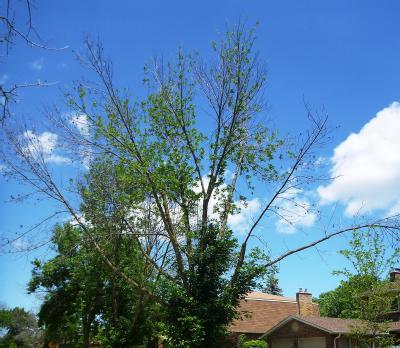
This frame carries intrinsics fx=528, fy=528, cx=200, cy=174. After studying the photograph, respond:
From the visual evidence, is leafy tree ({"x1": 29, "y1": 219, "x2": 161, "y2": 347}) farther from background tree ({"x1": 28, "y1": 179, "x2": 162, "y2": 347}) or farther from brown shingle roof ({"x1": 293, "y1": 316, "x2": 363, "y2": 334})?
brown shingle roof ({"x1": 293, "y1": 316, "x2": 363, "y2": 334})

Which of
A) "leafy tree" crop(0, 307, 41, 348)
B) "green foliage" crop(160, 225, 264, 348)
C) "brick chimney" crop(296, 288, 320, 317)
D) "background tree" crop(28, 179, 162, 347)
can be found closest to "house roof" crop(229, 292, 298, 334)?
"brick chimney" crop(296, 288, 320, 317)

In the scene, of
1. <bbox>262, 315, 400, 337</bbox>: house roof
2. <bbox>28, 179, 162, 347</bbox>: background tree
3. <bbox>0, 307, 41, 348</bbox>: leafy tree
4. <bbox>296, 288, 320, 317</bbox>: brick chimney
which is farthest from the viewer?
<bbox>0, 307, 41, 348</bbox>: leafy tree

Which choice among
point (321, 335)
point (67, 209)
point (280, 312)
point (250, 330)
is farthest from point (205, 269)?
point (280, 312)

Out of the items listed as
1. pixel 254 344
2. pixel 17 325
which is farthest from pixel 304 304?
pixel 17 325

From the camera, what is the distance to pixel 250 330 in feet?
126

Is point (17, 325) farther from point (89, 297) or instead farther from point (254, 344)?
point (254, 344)

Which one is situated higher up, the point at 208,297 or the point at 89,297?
the point at 89,297

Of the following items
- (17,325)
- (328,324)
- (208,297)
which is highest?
(17,325)

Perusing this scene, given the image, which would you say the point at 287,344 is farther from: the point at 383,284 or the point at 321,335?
the point at 383,284

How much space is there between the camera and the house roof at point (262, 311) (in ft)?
127

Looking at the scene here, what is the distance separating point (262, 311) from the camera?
1615 inches

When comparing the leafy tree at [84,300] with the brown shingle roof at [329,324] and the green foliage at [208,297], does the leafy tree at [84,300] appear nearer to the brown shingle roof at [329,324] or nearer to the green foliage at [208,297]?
the green foliage at [208,297]

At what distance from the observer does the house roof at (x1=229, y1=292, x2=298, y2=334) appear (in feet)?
127

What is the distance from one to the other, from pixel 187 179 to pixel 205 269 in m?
3.61
